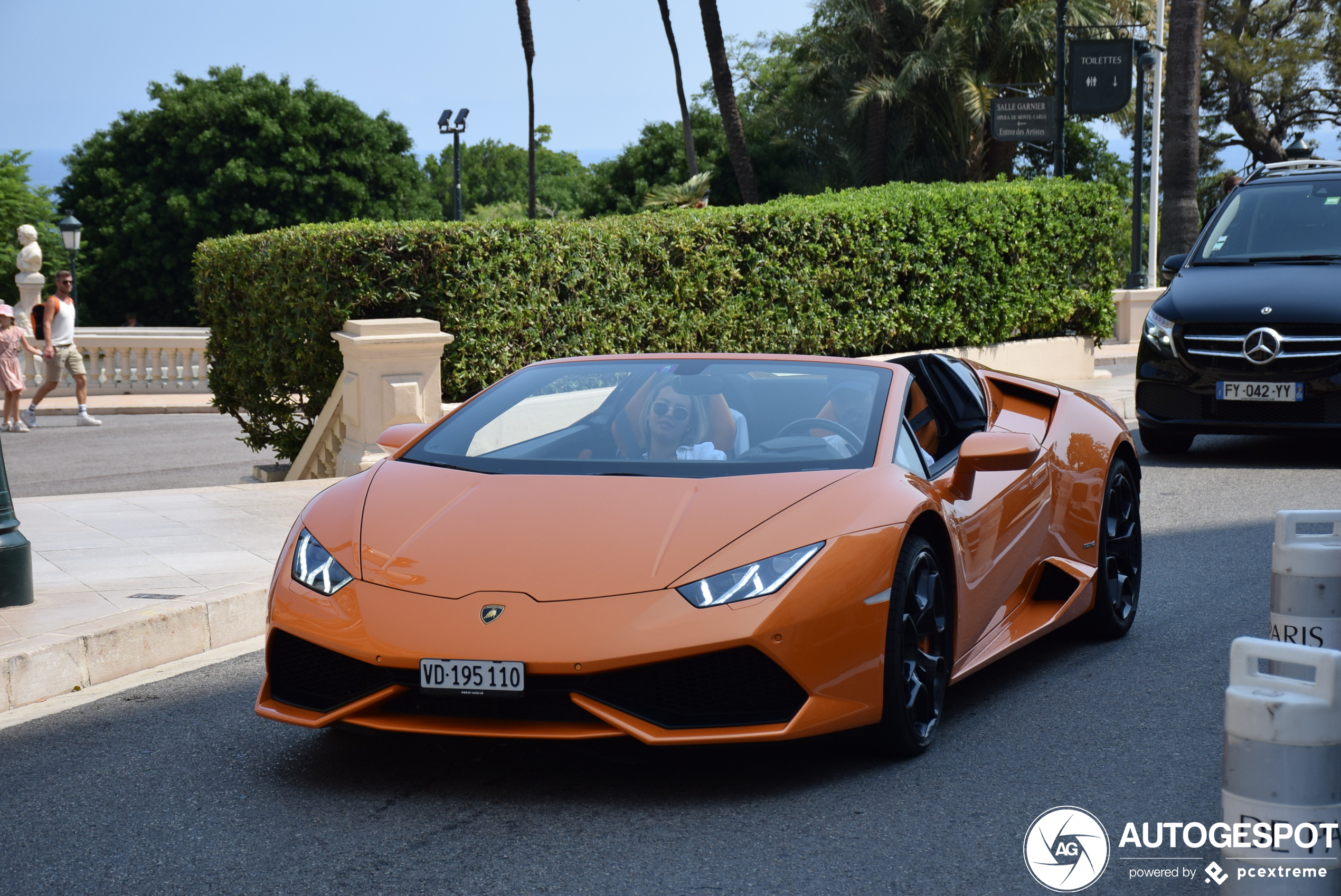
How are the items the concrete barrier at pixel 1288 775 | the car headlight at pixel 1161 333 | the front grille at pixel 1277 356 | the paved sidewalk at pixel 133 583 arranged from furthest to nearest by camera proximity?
the car headlight at pixel 1161 333 → the front grille at pixel 1277 356 → the paved sidewalk at pixel 133 583 → the concrete barrier at pixel 1288 775

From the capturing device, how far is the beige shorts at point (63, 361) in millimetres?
19391

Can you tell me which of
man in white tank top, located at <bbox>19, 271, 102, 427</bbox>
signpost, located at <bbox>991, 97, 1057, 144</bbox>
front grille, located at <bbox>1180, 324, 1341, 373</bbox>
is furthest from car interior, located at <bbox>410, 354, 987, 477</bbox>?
signpost, located at <bbox>991, 97, 1057, 144</bbox>

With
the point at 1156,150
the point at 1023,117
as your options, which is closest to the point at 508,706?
the point at 1023,117

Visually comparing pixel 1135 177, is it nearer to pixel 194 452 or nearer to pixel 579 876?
pixel 194 452

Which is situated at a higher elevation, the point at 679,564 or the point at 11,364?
the point at 679,564

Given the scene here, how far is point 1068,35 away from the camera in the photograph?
3544 centimetres

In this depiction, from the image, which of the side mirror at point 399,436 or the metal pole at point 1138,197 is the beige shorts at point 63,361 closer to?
the side mirror at point 399,436

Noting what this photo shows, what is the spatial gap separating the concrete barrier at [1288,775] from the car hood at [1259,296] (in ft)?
27.0

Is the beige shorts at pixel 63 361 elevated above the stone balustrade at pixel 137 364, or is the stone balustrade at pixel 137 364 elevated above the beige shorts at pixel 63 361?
the beige shorts at pixel 63 361

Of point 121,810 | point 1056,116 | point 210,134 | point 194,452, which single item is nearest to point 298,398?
point 194,452

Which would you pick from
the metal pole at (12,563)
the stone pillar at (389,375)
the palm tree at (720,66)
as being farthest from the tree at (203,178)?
the metal pole at (12,563)

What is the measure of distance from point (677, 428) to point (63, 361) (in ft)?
55.1

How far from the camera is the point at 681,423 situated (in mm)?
4875

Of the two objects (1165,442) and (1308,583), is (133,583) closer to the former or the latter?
(1308,583)
